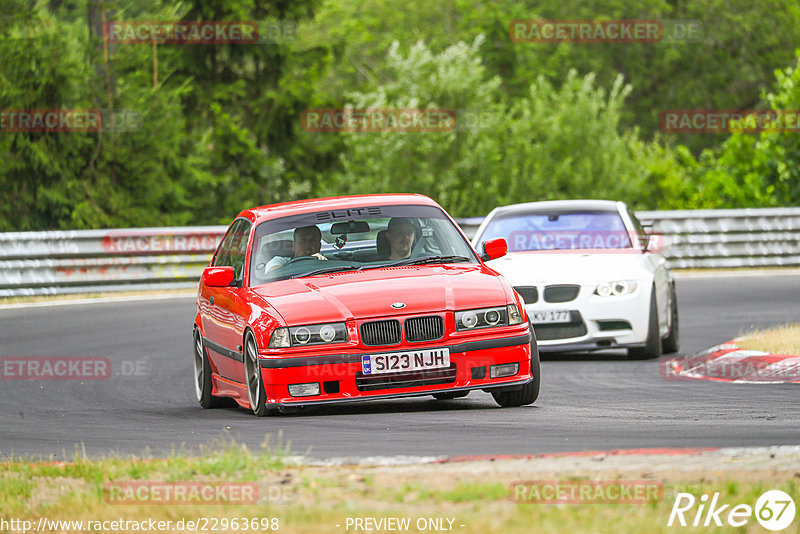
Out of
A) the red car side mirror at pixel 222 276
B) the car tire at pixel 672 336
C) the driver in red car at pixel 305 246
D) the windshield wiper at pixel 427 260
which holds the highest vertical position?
the driver in red car at pixel 305 246

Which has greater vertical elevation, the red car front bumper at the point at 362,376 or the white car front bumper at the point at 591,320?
the red car front bumper at the point at 362,376

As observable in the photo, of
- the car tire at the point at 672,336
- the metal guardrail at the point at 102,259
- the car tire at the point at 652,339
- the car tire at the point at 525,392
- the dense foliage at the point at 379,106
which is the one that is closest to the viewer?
the car tire at the point at 525,392

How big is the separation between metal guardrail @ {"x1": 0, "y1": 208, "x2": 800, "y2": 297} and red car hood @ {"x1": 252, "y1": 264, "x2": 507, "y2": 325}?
44.2ft

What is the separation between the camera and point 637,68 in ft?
235

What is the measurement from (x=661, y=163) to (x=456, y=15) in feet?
79.6

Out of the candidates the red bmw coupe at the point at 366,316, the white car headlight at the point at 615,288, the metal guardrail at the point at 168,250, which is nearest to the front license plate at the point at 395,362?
the red bmw coupe at the point at 366,316

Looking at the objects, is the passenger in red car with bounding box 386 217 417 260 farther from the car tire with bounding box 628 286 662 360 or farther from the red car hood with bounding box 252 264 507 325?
the car tire with bounding box 628 286 662 360

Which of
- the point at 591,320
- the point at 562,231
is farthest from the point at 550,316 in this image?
the point at 562,231

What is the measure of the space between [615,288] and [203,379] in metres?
4.55

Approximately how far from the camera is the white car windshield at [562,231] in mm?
15414

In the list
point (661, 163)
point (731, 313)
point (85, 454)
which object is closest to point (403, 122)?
point (661, 163)

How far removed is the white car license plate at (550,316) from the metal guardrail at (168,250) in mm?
9173

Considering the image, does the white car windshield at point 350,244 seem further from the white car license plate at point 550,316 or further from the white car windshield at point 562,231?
the white car windshield at point 562,231

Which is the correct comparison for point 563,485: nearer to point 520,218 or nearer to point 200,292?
point 200,292
